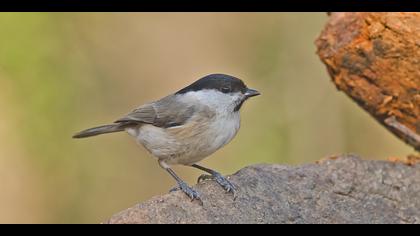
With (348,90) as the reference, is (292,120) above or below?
below

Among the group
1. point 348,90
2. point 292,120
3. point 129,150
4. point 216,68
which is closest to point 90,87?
point 129,150

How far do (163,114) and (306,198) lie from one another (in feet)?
3.90

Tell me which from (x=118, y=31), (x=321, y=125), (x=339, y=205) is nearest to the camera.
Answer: (x=339, y=205)

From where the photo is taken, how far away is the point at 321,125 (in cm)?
705

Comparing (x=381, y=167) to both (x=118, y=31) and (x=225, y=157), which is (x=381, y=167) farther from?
(x=118, y=31)

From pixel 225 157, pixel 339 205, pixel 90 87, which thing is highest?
pixel 90 87

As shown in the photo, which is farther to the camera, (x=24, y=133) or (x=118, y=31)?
(x=118, y=31)

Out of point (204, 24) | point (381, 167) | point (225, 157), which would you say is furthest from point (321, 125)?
point (381, 167)

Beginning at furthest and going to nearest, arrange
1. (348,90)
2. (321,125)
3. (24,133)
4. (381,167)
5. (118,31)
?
(118,31)
(321,125)
(24,133)
(348,90)
(381,167)

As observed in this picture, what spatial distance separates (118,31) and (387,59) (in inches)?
152

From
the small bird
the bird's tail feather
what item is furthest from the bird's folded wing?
the bird's tail feather

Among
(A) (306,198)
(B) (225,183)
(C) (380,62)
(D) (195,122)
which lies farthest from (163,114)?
(C) (380,62)

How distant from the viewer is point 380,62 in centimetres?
457

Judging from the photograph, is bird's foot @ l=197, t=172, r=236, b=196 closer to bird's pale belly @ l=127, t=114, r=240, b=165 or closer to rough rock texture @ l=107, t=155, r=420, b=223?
rough rock texture @ l=107, t=155, r=420, b=223
